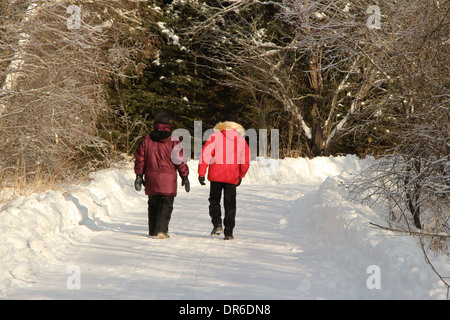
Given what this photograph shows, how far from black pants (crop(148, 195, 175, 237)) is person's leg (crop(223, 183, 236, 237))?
83cm

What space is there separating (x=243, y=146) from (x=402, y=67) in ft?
8.50

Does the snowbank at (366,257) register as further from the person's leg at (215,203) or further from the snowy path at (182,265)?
the person's leg at (215,203)

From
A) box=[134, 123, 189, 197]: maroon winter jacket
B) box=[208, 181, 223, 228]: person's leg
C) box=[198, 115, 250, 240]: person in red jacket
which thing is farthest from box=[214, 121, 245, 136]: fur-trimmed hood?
box=[208, 181, 223, 228]: person's leg

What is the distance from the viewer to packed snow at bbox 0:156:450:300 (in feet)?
15.6

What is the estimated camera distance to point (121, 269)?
5676mm

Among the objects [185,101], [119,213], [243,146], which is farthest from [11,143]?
[185,101]

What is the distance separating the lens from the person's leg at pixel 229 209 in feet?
25.0

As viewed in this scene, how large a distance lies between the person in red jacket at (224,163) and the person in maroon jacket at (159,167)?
0.43 m

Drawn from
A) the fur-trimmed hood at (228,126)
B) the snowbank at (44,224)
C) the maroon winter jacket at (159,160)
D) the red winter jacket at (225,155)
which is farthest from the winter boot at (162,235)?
the fur-trimmed hood at (228,126)

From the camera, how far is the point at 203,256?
6.37m

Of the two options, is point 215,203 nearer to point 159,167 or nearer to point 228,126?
point 159,167
